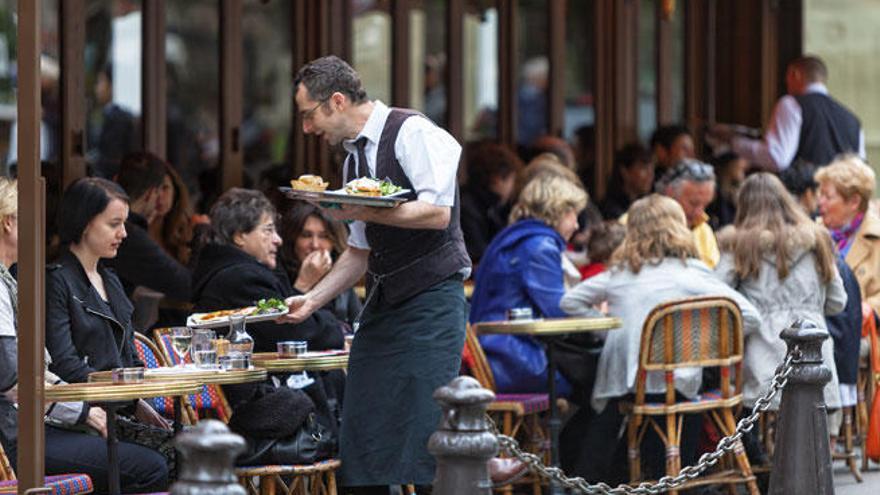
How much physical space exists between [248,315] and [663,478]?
1.55m

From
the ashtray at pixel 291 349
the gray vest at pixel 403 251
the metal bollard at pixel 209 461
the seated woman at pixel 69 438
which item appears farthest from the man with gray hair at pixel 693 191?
the metal bollard at pixel 209 461

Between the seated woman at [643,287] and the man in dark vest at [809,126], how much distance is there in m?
4.56

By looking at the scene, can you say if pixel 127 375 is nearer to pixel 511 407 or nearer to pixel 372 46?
pixel 511 407

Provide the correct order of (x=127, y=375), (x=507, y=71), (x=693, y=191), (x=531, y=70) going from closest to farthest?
1. (x=127, y=375)
2. (x=693, y=191)
3. (x=507, y=71)
4. (x=531, y=70)

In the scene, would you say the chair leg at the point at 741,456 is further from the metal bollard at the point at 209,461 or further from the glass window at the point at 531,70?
the glass window at the point at 531,70

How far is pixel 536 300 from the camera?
29.2 ft

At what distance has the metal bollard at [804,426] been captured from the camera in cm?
731

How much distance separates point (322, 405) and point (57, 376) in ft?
4.31

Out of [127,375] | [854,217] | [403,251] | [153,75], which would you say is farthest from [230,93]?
[127,375]

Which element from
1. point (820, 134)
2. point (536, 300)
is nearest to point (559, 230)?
point (536, 300)

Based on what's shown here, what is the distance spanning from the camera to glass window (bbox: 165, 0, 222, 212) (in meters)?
11.1

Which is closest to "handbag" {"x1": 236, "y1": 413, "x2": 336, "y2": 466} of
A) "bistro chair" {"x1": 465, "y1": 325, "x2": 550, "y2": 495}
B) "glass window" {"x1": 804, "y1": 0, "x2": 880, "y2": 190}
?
"bistro chair" {"x1": 465, "y1": 325, "x2": 550, "y2": 495}

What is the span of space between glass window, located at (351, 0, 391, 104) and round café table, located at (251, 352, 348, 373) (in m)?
5.18

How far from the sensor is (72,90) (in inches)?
401
